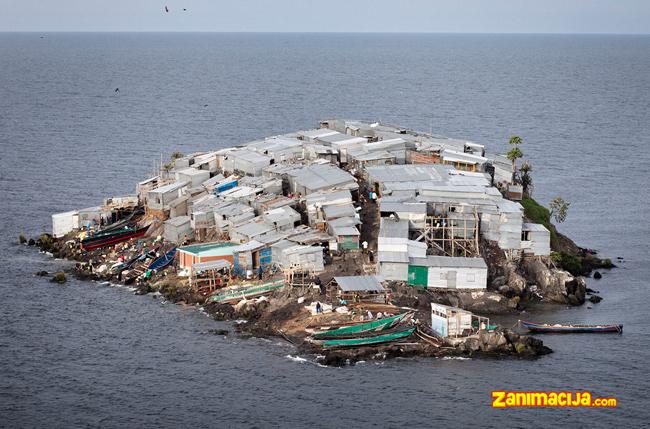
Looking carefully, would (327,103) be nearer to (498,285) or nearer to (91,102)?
(91,102)

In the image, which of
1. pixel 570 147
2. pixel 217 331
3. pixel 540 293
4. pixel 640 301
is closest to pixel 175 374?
pixel 217 331

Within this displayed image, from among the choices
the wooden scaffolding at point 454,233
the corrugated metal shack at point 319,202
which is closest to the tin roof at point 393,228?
the wooden scaffolding at point 454,233

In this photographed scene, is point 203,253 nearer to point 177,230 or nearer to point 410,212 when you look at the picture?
point 177,230

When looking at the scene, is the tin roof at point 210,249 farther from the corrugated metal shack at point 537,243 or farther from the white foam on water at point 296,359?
the corrugated metal shack at point 537,243

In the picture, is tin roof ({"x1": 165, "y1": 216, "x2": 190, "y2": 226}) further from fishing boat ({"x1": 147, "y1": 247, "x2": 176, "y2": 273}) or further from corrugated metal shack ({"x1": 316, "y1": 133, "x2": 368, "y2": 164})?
corrugated metal shack ({"x1": 316, "y1": 133, "x2": 368, "y2": 164})

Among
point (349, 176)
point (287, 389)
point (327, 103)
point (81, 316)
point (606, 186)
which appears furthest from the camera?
point (327, 103)

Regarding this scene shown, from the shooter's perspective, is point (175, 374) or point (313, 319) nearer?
point (175, 374)

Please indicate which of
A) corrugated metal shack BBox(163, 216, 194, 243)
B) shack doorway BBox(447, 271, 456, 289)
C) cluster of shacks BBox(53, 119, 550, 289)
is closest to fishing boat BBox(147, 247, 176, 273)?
corrugated metal shack BBox(163, 216, 194, 243)
